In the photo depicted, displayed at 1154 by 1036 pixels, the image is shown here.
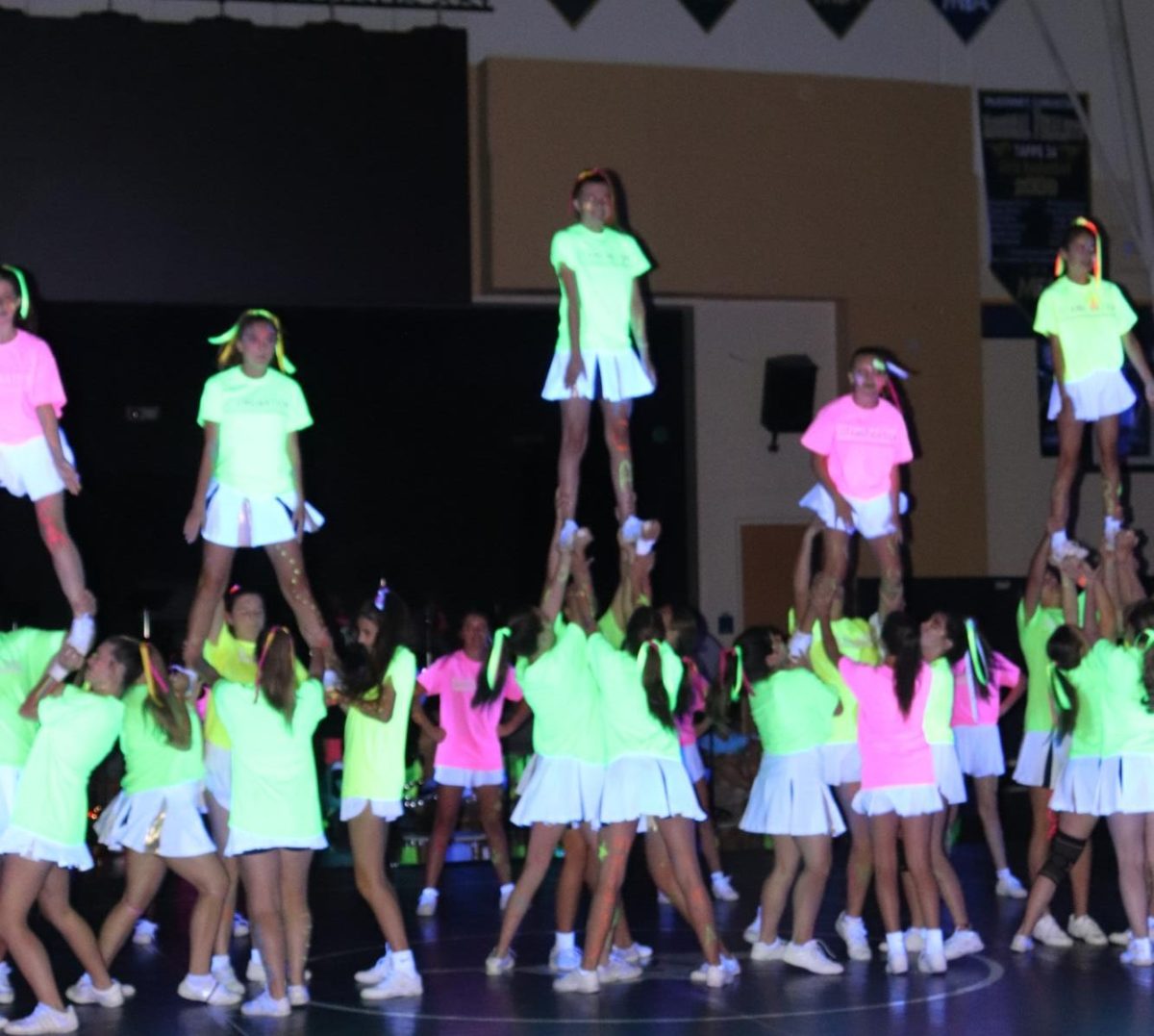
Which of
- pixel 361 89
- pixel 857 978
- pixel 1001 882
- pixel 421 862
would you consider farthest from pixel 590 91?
pixel 857 978

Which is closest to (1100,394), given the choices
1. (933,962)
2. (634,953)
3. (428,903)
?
(933,962)

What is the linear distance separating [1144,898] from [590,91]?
7.48 metres

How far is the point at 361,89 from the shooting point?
11992 mm

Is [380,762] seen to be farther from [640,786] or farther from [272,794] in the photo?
[640,786]

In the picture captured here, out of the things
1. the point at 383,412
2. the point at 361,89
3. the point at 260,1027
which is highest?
the point at 361,89

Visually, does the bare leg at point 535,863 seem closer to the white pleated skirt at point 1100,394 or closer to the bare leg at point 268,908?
the bare leg at point 268,908

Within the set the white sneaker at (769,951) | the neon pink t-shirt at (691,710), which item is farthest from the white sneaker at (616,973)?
the neon pink t-shirt at (691,710)

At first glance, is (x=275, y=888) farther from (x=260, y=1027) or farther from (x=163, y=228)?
(x=163, y=228)

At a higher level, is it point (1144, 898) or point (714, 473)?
point (714, 473)

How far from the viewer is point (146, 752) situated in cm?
724

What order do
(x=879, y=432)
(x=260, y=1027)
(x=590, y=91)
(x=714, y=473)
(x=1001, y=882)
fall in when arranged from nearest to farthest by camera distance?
(x=260, y=1027), (x=879, y=432), (x=1001, y=882), (x=590, y=91), (x=714, y=473)

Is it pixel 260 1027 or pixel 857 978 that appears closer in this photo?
pixel 260 1027

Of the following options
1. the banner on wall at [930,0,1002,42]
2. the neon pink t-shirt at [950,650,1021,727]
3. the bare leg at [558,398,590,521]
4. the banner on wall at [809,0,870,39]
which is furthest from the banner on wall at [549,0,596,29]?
the bare leg at [558,398,590,521]

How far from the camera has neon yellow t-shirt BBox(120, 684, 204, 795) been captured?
23.7ft
